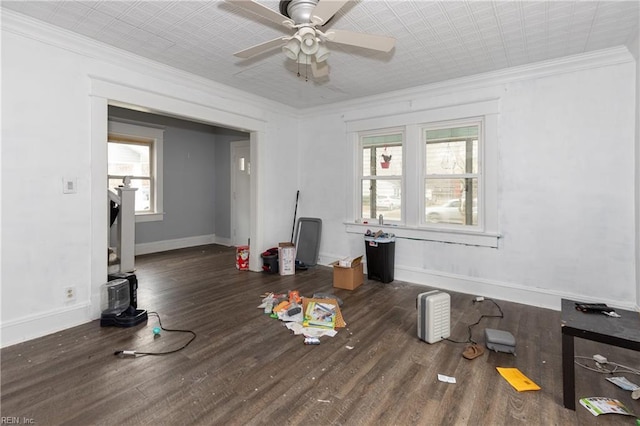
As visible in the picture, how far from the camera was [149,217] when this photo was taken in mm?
6176

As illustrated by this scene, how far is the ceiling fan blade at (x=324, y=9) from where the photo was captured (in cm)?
184

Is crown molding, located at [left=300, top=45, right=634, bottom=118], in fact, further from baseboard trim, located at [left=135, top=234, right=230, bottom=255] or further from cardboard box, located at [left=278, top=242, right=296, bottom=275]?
baseboard trim, located at [left=135, top=234, right=230, bottom=255]

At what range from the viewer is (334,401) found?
1914mm

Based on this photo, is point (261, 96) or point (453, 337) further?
point (261, 96)

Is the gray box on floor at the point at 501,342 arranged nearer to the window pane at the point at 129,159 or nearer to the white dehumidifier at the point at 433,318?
the white dehumidifier at the point at 433,318

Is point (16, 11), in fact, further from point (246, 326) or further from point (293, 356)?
point (293, 356)

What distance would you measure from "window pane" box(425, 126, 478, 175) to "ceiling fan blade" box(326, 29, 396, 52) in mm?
2199

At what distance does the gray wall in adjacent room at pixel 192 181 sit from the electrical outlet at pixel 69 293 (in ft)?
11.0

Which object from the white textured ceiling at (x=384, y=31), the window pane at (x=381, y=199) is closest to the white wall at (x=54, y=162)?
the white textured ceiling at (x=384, y=31)

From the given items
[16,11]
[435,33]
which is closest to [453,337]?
[435,33]

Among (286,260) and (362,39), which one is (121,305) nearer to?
(286,260)

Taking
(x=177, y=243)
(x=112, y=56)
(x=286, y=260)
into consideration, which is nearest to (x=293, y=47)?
(x=112, y=56)

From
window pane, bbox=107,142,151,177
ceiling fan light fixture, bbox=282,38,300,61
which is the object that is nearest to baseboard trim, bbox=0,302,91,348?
ceiling fan light fixture, bbox=282,38,300,61

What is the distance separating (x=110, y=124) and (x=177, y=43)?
3.39m
